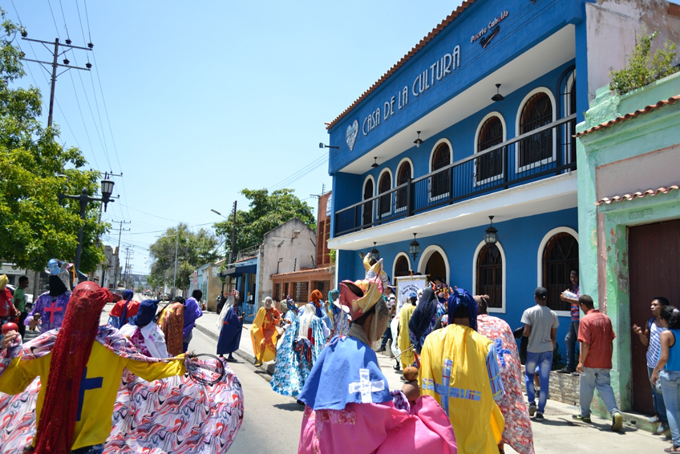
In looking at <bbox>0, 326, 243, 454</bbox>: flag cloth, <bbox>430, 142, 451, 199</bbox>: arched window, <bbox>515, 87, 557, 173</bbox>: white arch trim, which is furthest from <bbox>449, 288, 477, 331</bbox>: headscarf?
<bbox>430, 142, 451, 199</bbox>: arched window

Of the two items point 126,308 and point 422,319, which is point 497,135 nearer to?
point 422,319

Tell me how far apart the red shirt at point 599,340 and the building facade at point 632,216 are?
443 millimetres

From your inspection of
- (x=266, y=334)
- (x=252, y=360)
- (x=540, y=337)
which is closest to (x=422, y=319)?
(x=540, y=337)

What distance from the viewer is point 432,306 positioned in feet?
15.9

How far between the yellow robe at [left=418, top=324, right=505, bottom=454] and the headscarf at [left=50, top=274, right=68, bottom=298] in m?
4.84

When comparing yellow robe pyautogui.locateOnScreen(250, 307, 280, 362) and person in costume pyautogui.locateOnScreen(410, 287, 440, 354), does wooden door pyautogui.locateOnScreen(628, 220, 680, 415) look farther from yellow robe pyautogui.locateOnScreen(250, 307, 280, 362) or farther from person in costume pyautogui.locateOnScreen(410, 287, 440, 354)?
yellow robe pyautogui.locateOnScreen(250, 307, 280, 362)

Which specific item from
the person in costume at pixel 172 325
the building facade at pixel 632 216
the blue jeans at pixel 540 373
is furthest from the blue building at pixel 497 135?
the person in costume at pixel 172 325

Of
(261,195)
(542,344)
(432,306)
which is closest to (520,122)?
(542,344)

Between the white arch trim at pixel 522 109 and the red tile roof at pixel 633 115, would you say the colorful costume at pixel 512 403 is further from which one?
the white arch trim at pixel 522 109

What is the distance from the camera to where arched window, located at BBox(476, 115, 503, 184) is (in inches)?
484

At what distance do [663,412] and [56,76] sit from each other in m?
26.8

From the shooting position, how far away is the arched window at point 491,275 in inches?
476

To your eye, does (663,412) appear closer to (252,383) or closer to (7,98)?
(252,383)

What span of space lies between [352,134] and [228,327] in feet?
30.0
